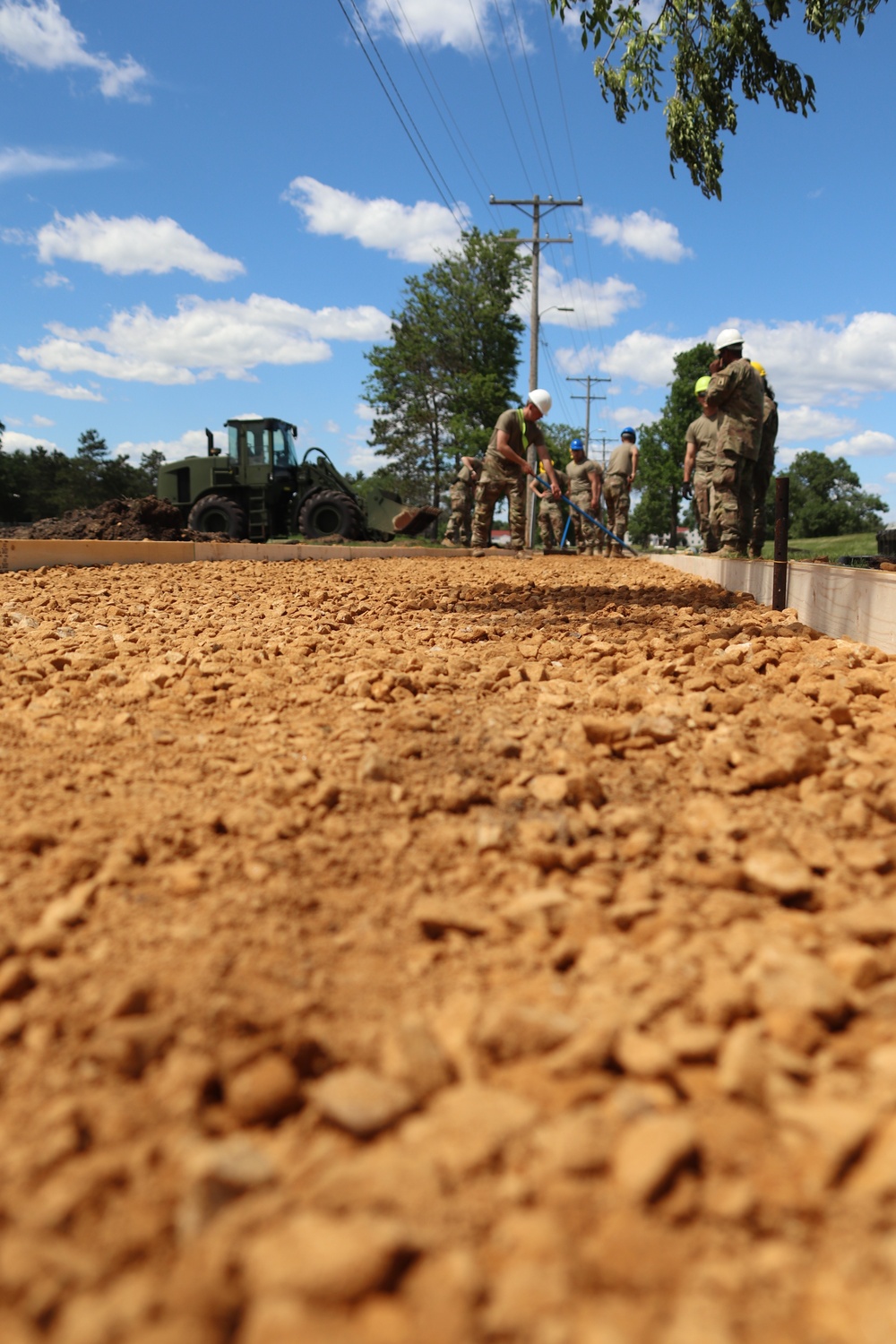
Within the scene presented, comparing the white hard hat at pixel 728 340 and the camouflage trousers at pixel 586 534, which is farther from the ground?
the white hard hat at pixel 728 340

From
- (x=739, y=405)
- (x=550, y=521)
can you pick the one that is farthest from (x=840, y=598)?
(x=550, y=521)

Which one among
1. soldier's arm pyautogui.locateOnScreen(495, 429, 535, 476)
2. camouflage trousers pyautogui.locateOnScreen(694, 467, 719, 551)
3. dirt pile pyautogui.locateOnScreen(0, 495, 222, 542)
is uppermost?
soldier's arm pyautogui.locateOnScreen(495, 429, 535, 476)

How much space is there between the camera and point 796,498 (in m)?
63.5

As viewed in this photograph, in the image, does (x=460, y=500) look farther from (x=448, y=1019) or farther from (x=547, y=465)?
(x=448, y=1019)

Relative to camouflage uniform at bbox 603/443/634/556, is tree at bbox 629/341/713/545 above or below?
above

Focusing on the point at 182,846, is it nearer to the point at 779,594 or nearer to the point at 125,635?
the point at 125,635

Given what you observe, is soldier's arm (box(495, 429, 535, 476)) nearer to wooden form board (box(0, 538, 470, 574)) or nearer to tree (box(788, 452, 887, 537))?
wooden form board (box(0, 538, 470, 574))

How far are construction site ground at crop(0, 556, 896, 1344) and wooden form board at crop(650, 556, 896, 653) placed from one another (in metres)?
1.16

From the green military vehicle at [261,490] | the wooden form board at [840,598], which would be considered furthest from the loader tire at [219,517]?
the wooden form board at [840,598]

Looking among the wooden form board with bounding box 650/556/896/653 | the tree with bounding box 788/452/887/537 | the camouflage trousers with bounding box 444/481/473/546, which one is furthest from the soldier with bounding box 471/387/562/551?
the tree with bounding box 788/452/887/537

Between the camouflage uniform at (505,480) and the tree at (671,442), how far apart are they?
1227 inches

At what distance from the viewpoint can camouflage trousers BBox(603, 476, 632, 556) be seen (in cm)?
1542

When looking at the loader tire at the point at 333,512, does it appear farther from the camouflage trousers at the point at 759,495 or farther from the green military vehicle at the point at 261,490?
the camouflage trousers at the point at 759,495

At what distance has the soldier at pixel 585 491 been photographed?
1563 cm
